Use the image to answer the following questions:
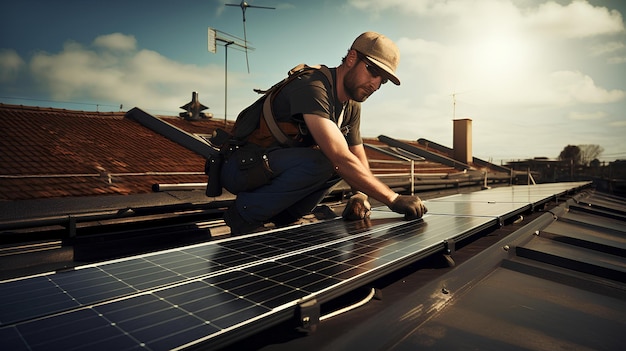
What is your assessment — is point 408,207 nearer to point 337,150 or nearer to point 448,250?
point 337,150

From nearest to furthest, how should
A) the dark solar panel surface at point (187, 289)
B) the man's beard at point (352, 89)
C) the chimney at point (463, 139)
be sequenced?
the dark solar panel surface at point (187, 289)
the man's beard at point (352, 89)
the chimney at point (463, 139)

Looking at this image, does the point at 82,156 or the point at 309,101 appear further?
Result: the point at 82,156

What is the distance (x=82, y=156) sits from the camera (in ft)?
22.3

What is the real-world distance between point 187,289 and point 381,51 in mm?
2599

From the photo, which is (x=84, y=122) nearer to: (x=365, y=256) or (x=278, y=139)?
(x=278, y=139)

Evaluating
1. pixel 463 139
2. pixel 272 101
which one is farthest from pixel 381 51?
pixel 463 139

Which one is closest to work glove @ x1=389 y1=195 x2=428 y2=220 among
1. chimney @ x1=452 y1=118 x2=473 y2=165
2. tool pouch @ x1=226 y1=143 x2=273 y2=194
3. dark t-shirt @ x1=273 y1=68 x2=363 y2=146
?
dark t-shirt @ x1=273 y1=68 x2=363 y2=146

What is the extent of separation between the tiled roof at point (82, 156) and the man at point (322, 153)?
2407 millimetres

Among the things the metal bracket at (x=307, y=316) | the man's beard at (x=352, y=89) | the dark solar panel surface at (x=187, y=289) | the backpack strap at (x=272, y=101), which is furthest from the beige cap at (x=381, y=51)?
the metal bracket at (x=307, y=316)

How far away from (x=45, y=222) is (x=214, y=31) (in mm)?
13139

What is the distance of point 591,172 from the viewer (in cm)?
2803

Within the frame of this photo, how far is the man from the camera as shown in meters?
3.16

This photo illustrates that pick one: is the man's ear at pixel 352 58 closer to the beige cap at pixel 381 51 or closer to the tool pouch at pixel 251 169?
the beige cap at pixel 381 51

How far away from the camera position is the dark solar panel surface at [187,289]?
110 centimetres
